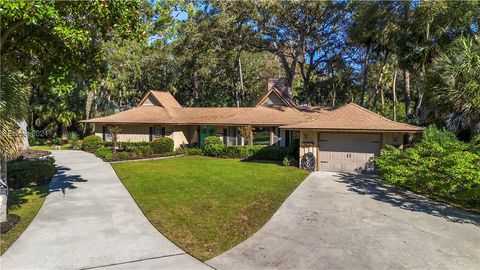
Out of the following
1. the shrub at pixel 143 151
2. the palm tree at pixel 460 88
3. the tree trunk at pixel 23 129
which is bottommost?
the shrub at pixel 143 151

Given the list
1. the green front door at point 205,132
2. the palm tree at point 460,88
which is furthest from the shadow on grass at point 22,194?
the palm tree at point 460,88

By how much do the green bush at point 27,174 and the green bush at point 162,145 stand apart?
10.0 metres

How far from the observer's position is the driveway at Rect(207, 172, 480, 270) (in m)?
7.29

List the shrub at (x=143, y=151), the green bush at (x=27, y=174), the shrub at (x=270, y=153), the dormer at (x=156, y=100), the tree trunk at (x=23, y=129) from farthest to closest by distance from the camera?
1. the dormer at (x=156, y=100)
2. the shrub at (x=143, y=151)
3. the shrub at (x=270, y=153)
4. the green bush at (x=27, y=174)
5. the tree trunk at (x=23, y=129)

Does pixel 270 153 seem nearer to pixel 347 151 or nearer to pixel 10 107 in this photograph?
pixel 347 151

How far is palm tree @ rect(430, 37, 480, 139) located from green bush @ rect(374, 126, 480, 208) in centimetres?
144

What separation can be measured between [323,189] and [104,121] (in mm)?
21196

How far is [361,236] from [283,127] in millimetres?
11671

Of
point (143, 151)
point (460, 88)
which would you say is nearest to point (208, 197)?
point (460, 88)

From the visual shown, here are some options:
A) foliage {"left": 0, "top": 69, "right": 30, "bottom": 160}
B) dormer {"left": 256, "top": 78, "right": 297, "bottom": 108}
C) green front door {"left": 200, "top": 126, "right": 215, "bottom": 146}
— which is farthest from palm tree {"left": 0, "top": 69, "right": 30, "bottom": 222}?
dormer {"left": 256, "top": 78, "right": 297, "bottom": 108}

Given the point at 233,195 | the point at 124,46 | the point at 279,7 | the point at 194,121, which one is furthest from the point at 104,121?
the point at 233,195

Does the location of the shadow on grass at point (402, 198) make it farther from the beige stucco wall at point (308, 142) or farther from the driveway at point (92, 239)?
the driveway at point (92, 239)

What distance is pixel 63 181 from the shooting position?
1588 centimetres

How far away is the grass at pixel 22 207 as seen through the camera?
8.45 meters
